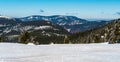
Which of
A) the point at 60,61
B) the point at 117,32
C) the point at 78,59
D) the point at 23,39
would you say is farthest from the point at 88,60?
the point at 117,32

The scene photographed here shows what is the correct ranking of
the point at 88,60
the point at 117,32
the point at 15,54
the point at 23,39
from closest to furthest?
the point at 88,60, the point at 15,54, the point at 23,39, the point at 117,32

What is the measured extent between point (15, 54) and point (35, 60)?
3.98 meters

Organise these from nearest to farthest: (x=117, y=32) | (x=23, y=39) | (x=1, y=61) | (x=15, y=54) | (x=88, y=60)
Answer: (x=1, y=61) < (x=88, y=60) < (x=15, y=54) < (x=23, y=39) < (x=117, y=32)

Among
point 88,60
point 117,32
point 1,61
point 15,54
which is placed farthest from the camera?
point 117,32

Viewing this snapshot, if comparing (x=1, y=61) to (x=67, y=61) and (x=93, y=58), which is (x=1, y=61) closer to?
(x=67, y=61)

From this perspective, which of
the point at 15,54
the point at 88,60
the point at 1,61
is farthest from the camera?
the point at 15,54

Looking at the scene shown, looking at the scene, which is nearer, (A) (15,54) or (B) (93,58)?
(B) (93,58)

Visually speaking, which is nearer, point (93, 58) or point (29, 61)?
point (29, 61)

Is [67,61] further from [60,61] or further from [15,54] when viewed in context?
[15,54]

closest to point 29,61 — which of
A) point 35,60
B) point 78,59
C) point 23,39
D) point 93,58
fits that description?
point 35,60

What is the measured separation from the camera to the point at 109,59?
16703 mm

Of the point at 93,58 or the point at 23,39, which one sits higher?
the point at 93,58

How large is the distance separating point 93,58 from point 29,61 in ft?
12.7

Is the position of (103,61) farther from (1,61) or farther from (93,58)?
(1,61)
